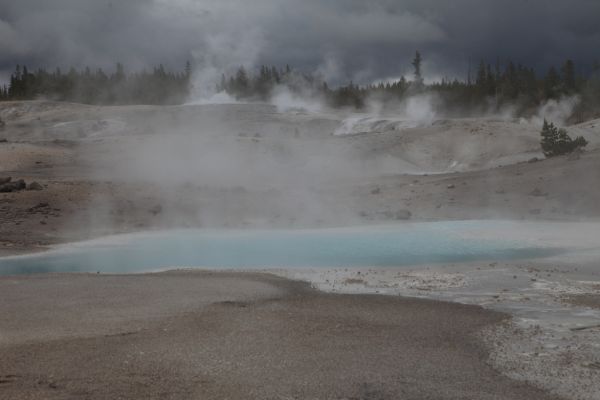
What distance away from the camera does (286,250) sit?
20.5m

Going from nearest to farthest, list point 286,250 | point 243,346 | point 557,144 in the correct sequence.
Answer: point 243,346, point 286,250, point 557,144

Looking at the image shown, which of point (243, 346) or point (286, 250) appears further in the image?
point (286, 250)

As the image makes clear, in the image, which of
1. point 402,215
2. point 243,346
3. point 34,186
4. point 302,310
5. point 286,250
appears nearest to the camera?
point 243,346

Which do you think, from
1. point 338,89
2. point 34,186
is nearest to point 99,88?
point 338,89

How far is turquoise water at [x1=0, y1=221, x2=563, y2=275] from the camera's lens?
59.1ft

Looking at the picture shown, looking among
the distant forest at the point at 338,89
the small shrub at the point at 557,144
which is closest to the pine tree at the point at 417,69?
the distant forest at the point at 338,89

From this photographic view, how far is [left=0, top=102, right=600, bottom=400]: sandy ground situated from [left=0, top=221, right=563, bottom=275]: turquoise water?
6.19ft

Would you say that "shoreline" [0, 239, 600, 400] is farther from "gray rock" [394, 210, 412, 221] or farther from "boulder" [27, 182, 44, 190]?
"boulder" [27, 182, 44, 190]

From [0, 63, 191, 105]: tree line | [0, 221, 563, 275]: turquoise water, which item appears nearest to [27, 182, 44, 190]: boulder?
[0, 221, 563, 275]: turquoise water

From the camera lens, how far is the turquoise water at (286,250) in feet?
59.1

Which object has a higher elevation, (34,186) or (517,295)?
(34,186)

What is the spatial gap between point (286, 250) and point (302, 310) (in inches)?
369

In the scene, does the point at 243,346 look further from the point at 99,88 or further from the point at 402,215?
the point at 99,88

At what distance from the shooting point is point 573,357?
26.9 ft
